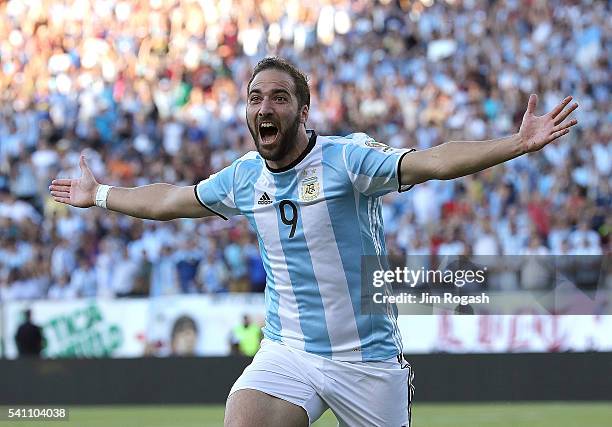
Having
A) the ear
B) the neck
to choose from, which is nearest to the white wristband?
the neck

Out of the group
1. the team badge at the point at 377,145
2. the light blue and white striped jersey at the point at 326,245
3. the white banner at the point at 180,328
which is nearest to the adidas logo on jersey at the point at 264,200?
the light blue and white striped jersey at the point at 326,245

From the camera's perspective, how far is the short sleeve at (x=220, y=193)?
21.3 feet

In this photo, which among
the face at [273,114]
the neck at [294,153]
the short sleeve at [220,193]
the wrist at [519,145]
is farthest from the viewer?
the short sleeve at [220,193]

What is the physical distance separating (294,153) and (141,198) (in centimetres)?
109

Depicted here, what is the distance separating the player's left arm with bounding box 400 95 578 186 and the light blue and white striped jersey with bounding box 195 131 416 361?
1.18 feet

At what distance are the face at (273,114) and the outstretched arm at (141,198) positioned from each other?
0.70m

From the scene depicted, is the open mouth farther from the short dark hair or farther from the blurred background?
the blurred background

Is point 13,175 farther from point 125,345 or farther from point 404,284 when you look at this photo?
→ point 404,284

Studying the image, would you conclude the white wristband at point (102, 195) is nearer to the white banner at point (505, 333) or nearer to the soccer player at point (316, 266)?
the soccer player at point (316, 266)

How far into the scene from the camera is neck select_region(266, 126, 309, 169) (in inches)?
242

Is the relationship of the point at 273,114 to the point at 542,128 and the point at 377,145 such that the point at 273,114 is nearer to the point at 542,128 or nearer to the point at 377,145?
the point at 377,145

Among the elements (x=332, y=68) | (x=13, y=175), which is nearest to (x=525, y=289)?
(x=332, y=68)

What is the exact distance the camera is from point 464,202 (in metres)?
17.2

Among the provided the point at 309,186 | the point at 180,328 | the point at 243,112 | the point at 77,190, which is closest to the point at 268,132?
the point at 309,186
